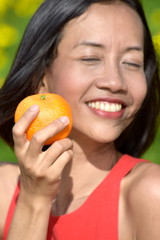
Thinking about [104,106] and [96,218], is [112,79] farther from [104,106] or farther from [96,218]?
[96,218]

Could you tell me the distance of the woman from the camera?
5.90ft

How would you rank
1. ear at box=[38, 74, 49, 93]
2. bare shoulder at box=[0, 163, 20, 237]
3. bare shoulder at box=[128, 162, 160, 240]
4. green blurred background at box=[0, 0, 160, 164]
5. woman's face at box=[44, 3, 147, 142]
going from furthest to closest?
1. green blurred background at box=[0, 0, 160, 164]
2. bare shoulder at box=[0, 163, 20, 237]
3. ear at box=[38, 74, 49, 93]
4. woman's face at box=[44, 3, 147, 142]
5. bare shoulder at box=[128, 162, 160, 240]

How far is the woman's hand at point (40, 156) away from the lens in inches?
64.5

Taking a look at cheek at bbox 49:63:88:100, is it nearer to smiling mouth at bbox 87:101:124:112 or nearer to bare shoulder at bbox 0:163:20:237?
smiling mouth at bbox 87:101:124:112

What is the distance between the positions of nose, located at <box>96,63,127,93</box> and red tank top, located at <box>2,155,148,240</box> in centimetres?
37

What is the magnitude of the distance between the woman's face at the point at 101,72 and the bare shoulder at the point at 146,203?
220mm

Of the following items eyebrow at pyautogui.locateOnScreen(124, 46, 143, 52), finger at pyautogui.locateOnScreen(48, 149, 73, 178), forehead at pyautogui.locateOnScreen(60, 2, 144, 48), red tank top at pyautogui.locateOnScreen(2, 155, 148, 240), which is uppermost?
forehead at pyautogui.locateOnScreen(60, 2, 144, 48)

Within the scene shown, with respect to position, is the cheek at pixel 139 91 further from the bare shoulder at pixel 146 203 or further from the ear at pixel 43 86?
the ear at pixel 43 86

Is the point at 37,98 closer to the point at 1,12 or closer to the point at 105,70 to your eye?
the point at 105,70

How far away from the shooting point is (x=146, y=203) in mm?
1809

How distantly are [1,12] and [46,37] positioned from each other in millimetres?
1998

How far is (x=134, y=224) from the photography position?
6.15ft

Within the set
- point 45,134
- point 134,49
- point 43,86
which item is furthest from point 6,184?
point 134,49

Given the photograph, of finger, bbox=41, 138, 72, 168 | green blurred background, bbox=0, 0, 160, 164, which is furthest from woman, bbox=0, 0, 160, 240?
green blurred background, bbox=0, 0, 160, 164
